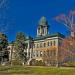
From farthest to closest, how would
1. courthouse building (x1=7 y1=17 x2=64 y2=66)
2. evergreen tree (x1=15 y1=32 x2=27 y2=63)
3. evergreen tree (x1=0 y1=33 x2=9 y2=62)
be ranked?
courthouse building (x1=7 y1=17 x2=64 y2=66) → evergreen tree (x1=15 y1=32 x2=27 y2=63) → evergreen tree (x1=0 y1=33 x2=9 y2=62)

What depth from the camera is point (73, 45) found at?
33000 mm

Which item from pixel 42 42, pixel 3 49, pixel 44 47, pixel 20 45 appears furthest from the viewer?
pixel 42 42

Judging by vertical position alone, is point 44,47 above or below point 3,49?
above

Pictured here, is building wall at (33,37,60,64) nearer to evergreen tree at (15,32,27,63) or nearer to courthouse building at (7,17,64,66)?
courthouse building at (7,17,64,66)

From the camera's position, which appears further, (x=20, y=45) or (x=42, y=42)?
(x=42, y=42)

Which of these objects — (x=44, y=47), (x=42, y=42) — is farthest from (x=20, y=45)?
(x=42, y=42)

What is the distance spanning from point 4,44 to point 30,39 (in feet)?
84.5

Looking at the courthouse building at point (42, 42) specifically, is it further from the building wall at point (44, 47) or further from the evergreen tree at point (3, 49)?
the evergreen tree at point (3, 49)

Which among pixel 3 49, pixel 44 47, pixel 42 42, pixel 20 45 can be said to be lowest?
pixel 3 49

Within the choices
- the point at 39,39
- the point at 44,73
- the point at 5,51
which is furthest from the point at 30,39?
the point at 44,73

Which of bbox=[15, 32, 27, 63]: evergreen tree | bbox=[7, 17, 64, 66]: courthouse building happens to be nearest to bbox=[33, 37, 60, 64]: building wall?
bbox=[7, 17, 64, 66]: courthouse building

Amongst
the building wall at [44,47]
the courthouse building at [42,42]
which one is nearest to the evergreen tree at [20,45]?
the building wall at [44,47]

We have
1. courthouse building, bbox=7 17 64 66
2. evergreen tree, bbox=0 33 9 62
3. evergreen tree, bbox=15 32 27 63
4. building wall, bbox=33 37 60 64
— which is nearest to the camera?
evergreen tree, bbox=0 33 9 62

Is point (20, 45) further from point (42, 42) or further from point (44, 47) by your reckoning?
point (42, 42)
